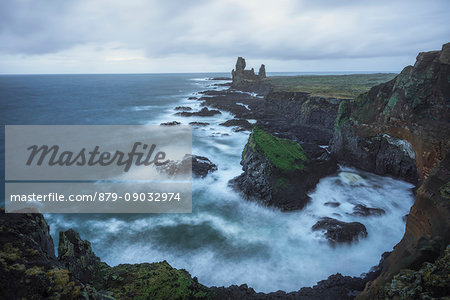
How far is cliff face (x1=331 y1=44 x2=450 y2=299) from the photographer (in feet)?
22.1

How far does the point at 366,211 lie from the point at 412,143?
516 cm

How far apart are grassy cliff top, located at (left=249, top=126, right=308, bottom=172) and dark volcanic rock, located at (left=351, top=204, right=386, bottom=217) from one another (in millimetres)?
4501

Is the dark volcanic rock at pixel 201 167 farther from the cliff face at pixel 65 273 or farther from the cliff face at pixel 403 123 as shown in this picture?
the cliff face at pixel 65 273

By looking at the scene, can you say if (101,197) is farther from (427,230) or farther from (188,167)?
(427,230)

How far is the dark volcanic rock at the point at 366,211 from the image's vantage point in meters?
15.6

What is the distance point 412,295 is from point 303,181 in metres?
13.1

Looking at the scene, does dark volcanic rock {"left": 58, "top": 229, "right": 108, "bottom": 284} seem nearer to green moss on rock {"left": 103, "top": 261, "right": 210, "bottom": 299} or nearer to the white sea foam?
green moss on rock {"left": 103, "top": 261, "right": 210, "bottom": 299}

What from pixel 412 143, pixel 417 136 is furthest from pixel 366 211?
pixel 417 136

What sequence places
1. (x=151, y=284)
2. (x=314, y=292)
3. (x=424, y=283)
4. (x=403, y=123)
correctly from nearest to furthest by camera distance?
(x=424, y=283)
(x=151, y=284)
(x=314, y=292)
(x=403, y=123)

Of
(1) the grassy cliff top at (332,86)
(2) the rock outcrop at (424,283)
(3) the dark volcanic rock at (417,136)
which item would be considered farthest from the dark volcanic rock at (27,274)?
(1) the grassy cliff top at (332,86)

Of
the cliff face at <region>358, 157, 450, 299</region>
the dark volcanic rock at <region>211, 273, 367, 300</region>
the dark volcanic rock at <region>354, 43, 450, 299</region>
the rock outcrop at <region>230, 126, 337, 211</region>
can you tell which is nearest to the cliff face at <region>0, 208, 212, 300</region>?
the dark volcanic rock at <region>211, 273, 367, 300</region>

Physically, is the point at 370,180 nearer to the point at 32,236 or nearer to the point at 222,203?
the point at 222,203

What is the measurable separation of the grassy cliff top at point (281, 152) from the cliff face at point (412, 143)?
597 centimetres

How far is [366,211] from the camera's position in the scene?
1576cm
